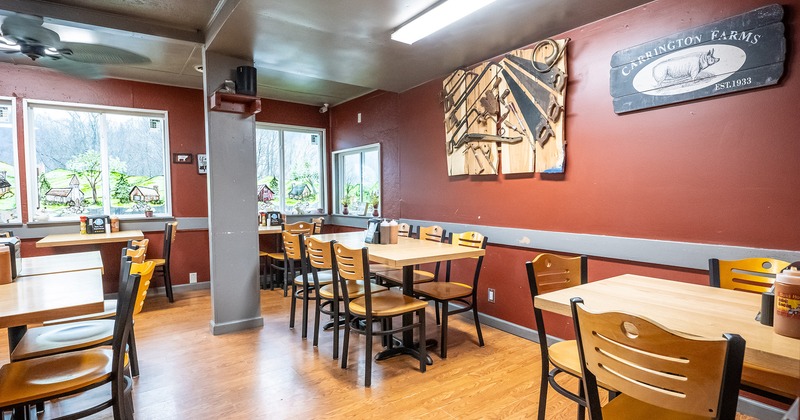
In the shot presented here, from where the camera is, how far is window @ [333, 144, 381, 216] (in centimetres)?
554

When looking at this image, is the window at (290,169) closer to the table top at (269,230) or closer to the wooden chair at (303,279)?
the table top at (269,230)

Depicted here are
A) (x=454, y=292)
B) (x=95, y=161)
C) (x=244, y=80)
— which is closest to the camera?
(x=454, y=292)

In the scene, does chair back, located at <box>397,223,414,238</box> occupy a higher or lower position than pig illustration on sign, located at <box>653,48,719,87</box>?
lower

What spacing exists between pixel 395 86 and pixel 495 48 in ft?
4.77

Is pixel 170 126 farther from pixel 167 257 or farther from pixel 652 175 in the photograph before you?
pixel 652 175

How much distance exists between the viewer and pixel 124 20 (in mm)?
3205

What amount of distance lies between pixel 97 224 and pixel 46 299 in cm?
361

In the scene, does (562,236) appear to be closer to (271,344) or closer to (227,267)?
(271,344)

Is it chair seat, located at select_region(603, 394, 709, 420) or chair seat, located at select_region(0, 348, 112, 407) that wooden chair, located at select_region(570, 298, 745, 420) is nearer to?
chair seat, located at select_region(603, 394, 709, 420)

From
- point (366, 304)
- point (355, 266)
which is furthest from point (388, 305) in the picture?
point (355, 266)

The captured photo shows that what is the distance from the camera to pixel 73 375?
1608 mm

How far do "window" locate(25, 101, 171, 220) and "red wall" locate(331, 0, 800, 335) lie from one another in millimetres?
3951

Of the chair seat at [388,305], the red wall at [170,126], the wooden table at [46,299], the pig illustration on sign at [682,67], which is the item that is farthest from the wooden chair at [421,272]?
the red wall at [170,126]

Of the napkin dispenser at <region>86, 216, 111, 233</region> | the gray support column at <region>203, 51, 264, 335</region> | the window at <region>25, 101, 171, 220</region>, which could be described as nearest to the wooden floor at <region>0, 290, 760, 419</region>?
the gray support column at <region>203, 51, 264, 335</region>
